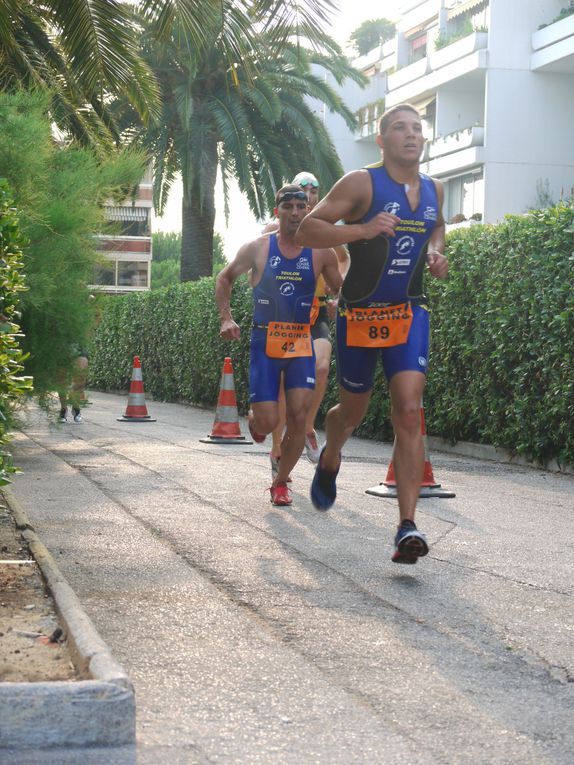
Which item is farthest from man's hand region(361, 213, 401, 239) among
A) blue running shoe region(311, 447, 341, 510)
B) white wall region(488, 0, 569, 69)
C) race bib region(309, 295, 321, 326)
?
white wall region(488, 0, 569, 69)

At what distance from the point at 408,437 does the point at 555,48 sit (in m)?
34.2

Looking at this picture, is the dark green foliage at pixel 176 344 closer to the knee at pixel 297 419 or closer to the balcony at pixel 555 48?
the knee at pixel 297 419

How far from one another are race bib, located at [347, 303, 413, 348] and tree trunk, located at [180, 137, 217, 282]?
66.1 feet

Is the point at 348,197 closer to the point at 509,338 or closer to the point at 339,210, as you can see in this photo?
the point at 339,210

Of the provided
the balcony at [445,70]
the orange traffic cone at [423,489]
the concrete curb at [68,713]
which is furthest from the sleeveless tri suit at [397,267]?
the balcony at [445,70]

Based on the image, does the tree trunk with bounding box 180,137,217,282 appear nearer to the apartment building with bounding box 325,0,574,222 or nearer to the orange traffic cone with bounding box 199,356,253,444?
the apartment building with bounding box 325,0,574,222

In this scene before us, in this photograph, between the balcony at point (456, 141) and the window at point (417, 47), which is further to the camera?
the window at point (417, 47)

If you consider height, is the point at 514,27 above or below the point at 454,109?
above

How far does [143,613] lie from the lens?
4.88 meters

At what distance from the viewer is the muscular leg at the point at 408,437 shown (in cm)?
598

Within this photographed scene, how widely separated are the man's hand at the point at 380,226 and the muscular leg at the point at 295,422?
2.29 metres

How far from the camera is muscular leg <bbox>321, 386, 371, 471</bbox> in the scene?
21.9 ft

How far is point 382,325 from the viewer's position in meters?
6.27

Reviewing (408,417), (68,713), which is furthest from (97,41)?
(68,713)
